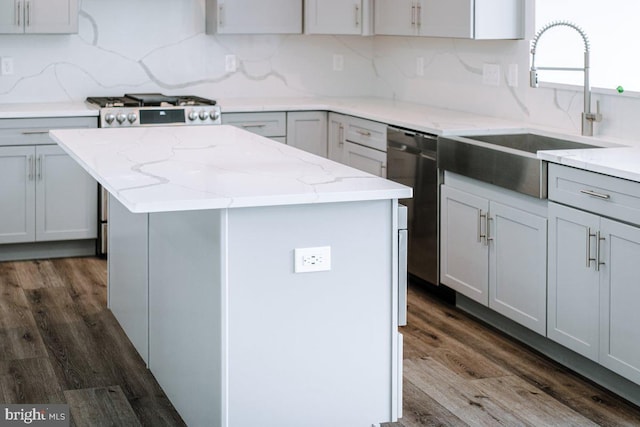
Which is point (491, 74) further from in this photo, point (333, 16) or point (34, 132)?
point (34, 132)

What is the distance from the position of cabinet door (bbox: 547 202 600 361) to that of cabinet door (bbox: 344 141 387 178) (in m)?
1.74

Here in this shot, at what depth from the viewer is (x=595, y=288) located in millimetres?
3668

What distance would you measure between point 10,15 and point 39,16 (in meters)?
0.17

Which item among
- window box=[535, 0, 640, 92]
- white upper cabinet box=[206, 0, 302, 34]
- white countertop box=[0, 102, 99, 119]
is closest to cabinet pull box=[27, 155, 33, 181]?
white countertop box=[0, 102, 99, 119]

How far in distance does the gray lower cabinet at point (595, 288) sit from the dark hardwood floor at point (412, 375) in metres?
0.18

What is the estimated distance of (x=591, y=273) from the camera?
12.1 feet

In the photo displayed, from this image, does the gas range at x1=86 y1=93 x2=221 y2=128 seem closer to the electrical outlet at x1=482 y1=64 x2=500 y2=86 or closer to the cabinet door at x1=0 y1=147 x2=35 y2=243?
the cabinet door at x1=0 y1=147 x2=35 y2=243

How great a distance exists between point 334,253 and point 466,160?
1.74 m

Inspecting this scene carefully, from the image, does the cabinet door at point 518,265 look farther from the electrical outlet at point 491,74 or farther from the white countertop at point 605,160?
the electrical outlet at point 491,74

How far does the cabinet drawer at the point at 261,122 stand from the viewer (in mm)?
6145

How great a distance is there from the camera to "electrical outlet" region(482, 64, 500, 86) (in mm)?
5438

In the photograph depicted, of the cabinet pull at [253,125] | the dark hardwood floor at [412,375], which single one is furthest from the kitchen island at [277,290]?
the cabinet pull at [253,125]

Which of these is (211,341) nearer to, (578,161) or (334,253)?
(334,253)

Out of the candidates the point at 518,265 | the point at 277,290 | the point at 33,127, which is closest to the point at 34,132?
the point at 33,127
